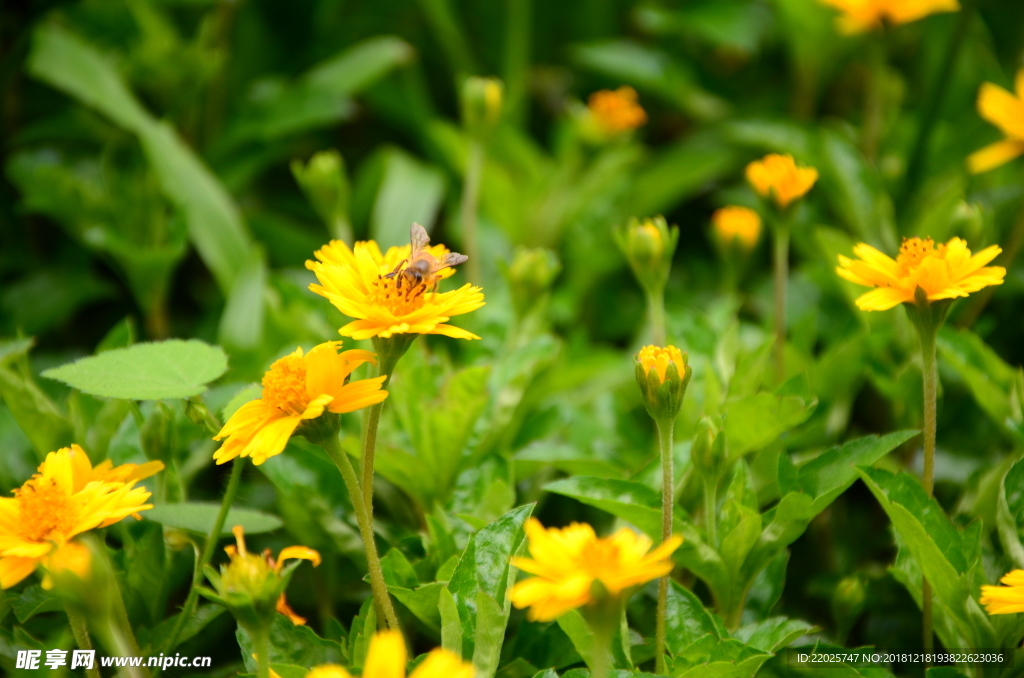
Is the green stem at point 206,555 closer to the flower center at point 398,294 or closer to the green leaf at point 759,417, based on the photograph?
the flower center at point 398,294

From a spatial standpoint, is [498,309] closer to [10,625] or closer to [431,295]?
[431,295]

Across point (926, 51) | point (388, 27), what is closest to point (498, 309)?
point (388, 27)

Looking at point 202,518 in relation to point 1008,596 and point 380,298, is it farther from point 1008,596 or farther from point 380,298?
point 1008,596

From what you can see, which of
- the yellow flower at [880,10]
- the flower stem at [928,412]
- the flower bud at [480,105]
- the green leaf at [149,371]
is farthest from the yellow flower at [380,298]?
the yellow flower at [880,10]

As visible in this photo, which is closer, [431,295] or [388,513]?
[431,295]

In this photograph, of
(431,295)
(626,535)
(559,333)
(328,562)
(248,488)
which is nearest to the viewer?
(626,535)

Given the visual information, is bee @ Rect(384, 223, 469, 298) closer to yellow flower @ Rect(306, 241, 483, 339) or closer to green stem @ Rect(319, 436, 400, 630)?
yellow flower @ Rect(306, 241, 483, 339)
